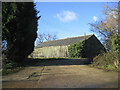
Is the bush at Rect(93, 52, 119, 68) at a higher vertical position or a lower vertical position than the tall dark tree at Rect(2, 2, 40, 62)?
lower

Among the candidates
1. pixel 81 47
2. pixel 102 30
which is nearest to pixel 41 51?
pixel 81 47

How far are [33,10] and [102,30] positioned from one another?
48.2ft

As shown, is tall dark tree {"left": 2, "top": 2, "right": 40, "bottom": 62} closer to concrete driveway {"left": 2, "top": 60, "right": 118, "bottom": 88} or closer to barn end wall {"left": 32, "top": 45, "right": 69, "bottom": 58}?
concrete driveway {"left": 2, "top": 60, "right": 118, "bottom": 88}

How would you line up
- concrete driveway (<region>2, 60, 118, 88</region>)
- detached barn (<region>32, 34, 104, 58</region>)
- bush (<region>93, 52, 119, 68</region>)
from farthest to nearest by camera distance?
detached barn (<region>32, 34, 104, 58</region>) → bush (<region>93, 52, 119, 68</region>) → concrete driveway (<region>2, 60, 118, 88</region>)

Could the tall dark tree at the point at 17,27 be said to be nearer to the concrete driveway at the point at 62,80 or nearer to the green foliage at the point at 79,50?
the concrete driveway at the point at 62,80

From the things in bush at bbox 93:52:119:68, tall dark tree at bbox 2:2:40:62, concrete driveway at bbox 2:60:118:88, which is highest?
tall dark tree at bbox 2:2:40:62

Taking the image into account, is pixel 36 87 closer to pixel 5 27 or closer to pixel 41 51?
pixel 5 27

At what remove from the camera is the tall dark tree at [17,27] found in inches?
305

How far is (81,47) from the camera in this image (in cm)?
2127

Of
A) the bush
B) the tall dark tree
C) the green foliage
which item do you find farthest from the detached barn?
the tall dark tree

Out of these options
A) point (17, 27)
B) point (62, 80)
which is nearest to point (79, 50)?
point (17, 27)

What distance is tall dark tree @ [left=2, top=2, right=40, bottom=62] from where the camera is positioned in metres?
7.73

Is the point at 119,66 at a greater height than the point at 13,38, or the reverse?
the point at 13,38

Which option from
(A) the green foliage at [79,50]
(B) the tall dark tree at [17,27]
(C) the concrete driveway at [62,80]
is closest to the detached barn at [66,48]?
(A) the green foliage at [79,50]
